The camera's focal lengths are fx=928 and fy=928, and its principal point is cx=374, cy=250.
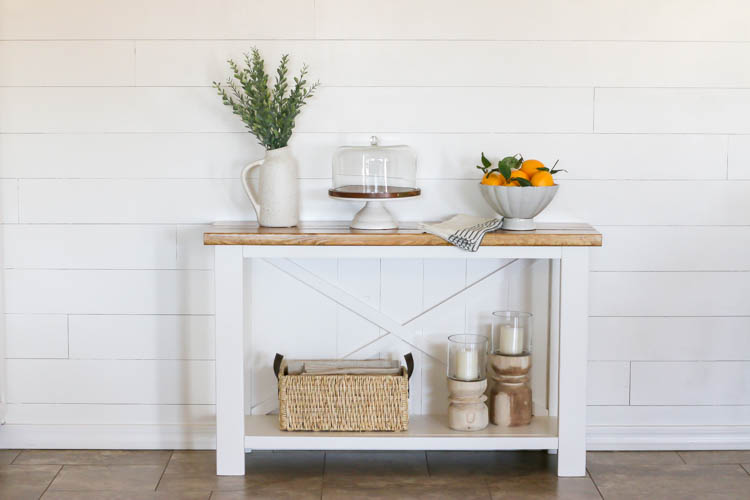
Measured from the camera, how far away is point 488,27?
2.91 m

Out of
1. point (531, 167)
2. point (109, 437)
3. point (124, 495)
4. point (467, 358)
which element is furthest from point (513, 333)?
point (109, 437)

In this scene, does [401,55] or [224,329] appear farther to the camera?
[401,55]

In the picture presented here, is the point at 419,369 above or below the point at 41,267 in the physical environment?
below

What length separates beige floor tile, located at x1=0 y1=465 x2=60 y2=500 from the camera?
2.67m

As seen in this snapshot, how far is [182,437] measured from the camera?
10.1 feet

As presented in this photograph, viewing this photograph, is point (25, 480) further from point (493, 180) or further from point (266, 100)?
point (493, 180)

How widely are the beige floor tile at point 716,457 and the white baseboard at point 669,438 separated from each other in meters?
0.02

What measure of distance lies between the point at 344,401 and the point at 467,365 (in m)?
0.39

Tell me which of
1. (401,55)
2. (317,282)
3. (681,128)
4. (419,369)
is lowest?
(419,369)

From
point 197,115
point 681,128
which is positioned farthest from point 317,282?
point 681,128

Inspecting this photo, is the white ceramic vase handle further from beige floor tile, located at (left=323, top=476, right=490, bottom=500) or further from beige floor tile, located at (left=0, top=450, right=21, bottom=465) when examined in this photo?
beige floor tile, located at (left=0, top=450, right=21, bottom=465)

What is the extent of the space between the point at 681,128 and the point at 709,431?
3.29 ft

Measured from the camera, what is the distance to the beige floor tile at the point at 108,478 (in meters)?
2.73

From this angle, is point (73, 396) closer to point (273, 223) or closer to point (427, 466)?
point (273, 223)
